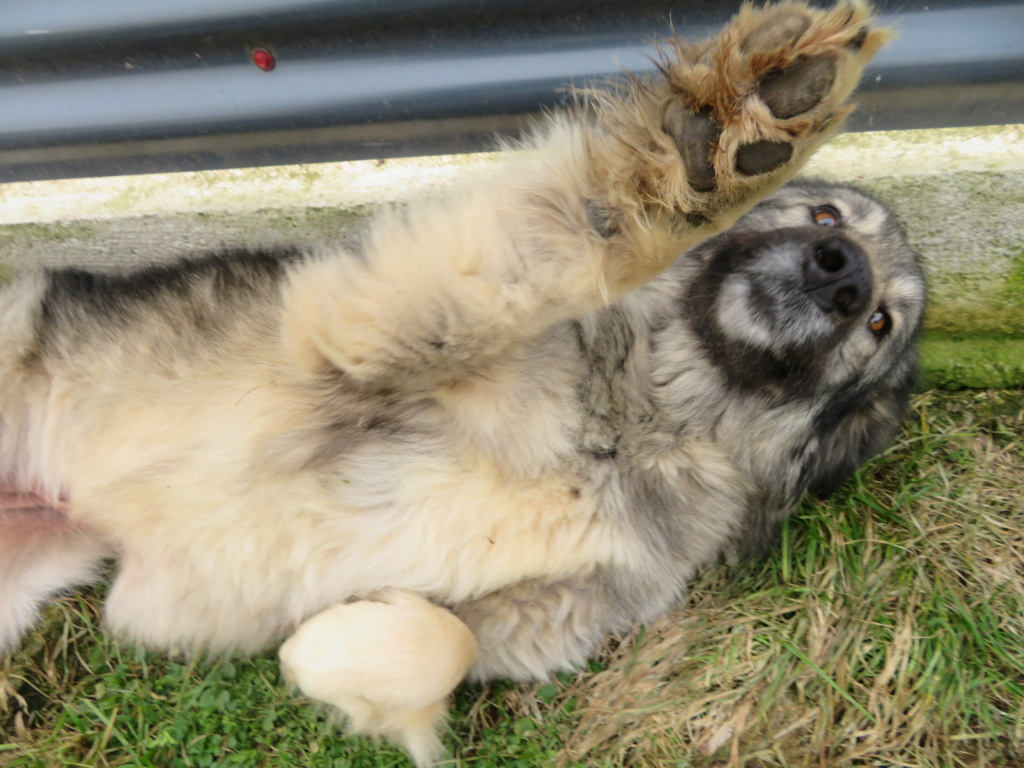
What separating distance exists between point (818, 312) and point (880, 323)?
421 mm

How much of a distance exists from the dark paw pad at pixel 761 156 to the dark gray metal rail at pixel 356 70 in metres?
1.11

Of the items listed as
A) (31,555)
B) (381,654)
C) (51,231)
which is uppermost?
(51,231)

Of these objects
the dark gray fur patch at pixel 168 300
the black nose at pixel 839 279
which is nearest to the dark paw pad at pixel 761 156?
the black nose at pixel 839 279

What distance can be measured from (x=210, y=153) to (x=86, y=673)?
6.54 feet

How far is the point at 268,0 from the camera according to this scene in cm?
235

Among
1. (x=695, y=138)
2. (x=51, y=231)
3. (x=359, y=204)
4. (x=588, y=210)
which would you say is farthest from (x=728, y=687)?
(x=51, y=231)

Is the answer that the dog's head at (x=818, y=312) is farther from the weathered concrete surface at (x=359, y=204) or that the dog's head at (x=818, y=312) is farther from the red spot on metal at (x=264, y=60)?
the red spot on metal at (x=264, y=60)

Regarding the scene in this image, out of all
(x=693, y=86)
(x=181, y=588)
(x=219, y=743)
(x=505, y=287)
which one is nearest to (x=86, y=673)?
(x=219, y=743)

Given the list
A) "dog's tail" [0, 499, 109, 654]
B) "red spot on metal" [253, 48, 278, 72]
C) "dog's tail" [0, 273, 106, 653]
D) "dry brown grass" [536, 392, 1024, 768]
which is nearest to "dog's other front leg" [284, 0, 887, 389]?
"red spot on metal" [253, 48, 278, 72]

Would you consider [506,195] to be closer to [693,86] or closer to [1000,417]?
[693,86]

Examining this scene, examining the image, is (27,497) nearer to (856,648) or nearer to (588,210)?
(588,210)

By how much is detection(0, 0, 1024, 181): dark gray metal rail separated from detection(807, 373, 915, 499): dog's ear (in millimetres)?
1019

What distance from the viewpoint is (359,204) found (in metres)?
2.63

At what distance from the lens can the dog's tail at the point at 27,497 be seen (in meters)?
2.32
